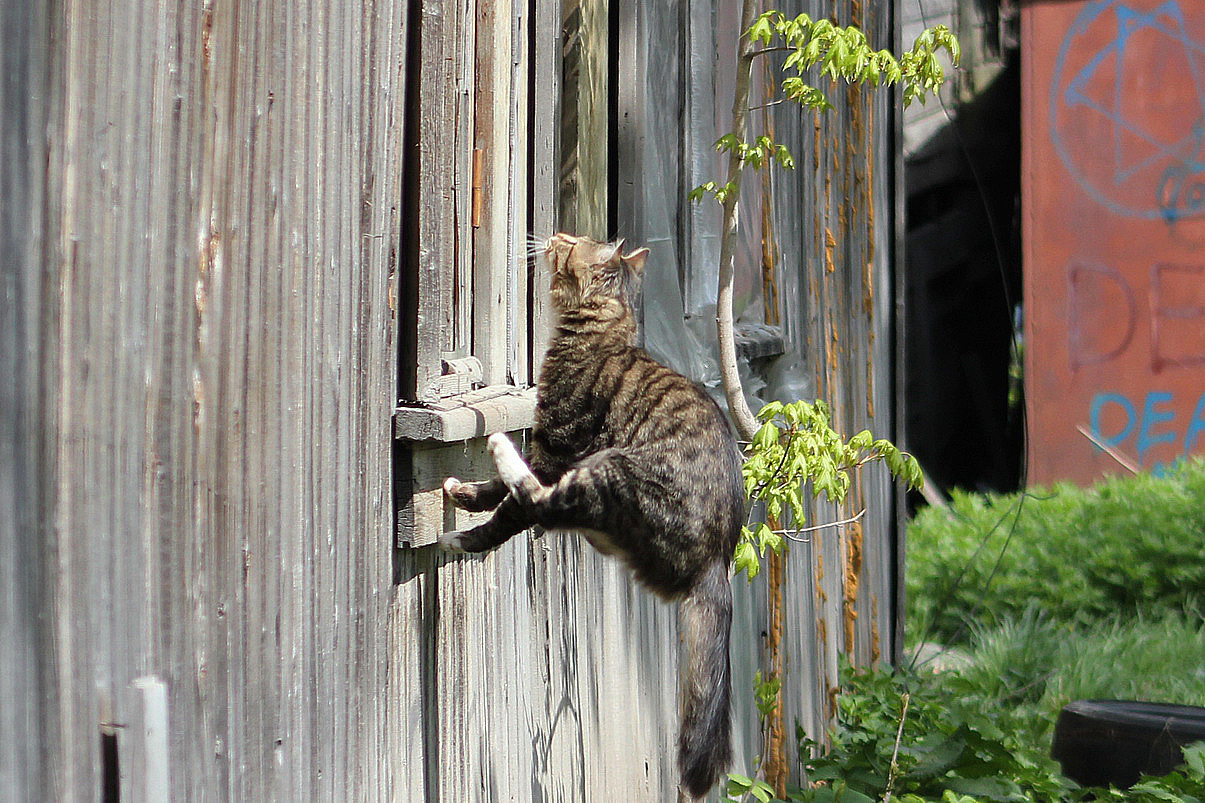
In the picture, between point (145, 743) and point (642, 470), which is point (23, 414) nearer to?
point (145, 743)

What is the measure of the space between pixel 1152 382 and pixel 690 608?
8.58 m

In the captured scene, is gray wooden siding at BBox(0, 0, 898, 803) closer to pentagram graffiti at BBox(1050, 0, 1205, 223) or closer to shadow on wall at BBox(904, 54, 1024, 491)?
pentagram graffiti at BBox(1050, 0, 1205, 223)

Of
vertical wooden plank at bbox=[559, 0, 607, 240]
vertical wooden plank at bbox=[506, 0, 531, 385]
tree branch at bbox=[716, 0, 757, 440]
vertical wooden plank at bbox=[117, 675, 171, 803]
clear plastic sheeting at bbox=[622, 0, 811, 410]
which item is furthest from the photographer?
clear plastic sheeting at bbox=[622, 0, 811, 410]

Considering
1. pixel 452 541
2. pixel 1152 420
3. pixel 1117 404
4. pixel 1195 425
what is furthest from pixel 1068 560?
pixel 452 541

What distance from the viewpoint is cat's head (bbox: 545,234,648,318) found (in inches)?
115

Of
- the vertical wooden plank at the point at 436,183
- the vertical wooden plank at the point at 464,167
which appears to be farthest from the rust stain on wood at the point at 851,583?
the vertical wooden plank at the point at 436,183

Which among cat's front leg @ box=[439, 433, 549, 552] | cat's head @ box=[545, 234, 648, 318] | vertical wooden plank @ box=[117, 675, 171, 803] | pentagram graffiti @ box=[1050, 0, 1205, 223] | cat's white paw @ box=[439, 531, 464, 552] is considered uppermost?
pentagram graffiti @ box=[1050, 0, 1205, 223]

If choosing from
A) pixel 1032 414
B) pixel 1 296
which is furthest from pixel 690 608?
pixel 1032 414

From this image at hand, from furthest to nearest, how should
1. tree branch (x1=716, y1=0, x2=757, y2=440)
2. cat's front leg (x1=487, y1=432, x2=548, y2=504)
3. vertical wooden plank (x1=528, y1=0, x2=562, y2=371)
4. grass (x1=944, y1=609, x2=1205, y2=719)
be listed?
grass (x1=944, y1=609, x2=1205, y2=719)
tree branch (x1=716, y1=0, x2=757, y2=440)
vertical wooden plank (x1=528, y1=0, x2=562, y2=371)
cat's front leg (x1=487, y1=432, x2=548, y2=504)

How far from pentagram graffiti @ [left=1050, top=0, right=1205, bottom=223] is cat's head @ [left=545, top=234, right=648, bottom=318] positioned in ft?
26.3

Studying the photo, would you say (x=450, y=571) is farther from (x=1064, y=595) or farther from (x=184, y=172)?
(x=1064, y=595)

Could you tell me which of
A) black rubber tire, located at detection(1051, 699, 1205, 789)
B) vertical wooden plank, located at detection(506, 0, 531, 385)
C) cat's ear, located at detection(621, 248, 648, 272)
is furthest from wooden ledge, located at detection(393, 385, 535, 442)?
black rubber tire, located at detection(1051, 699, 1205, 789)

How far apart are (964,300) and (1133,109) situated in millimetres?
2154

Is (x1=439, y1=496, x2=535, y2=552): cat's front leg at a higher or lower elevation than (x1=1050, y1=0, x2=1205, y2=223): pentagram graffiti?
lower
